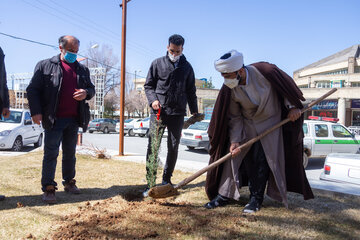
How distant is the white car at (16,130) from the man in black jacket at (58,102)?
7759 mm

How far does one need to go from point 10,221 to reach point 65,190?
1156 millimetres

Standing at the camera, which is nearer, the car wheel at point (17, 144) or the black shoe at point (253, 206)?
the black shoe at point (253, 206)

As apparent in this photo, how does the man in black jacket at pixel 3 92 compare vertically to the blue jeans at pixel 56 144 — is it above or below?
above

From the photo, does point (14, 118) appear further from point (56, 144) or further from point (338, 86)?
point (338, 86)

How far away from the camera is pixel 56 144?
3521 mm

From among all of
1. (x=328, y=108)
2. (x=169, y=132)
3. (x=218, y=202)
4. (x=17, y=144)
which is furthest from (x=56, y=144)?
(x=328, y=108)

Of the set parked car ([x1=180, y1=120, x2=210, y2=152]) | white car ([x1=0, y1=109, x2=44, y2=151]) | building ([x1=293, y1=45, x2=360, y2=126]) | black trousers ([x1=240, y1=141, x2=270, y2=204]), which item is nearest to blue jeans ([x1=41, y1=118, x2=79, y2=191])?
black trousers ([x1=240, y1=141, x2=270, y2=204])

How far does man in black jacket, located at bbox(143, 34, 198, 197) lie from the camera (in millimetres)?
3646

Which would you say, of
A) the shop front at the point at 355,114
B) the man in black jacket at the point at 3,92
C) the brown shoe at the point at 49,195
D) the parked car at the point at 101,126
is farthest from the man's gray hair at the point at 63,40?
the shop front at the point at 355,114

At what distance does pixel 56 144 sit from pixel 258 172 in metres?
2.31

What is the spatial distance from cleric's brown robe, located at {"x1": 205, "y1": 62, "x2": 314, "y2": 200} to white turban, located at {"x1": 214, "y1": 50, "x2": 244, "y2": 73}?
1.01 ft

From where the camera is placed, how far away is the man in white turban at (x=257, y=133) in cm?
310

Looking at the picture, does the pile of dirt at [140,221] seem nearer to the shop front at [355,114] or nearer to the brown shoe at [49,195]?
the brown shoe at [49,195]

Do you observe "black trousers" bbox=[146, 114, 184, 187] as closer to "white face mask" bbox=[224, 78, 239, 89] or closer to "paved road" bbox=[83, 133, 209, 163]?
"white face mask" bbox=[224, 78, 239, 89]
